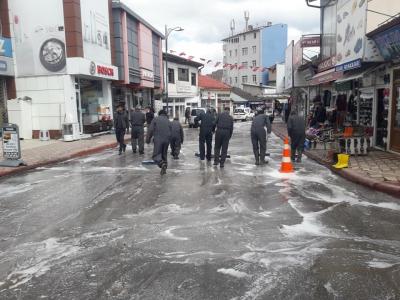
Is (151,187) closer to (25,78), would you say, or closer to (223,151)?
(223,151)

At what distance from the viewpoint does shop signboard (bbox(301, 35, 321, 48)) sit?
2283cm

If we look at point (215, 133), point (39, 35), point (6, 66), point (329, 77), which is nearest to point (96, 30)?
point (39, 35)

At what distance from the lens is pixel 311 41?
2286 centimetres

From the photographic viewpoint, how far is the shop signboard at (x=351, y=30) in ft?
41.3

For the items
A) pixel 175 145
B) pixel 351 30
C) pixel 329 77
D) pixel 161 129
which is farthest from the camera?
pixel 329 77

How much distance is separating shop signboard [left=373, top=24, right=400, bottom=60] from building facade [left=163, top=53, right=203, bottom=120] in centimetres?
2760

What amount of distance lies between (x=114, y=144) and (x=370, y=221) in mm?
13952

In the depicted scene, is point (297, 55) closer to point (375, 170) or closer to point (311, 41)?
point (311, 41)

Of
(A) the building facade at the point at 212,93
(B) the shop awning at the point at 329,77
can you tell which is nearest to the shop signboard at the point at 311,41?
(B) the shop awning at the point at 329,77

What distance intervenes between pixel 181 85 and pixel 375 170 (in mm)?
33490

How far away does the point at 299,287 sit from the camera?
12.6ft

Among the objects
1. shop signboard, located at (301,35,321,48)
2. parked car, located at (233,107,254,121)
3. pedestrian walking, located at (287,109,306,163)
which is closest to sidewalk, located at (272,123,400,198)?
pedestrian walking, located at (287,109,306,163)

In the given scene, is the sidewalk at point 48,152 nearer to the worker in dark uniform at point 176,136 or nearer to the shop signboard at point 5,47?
the worker in dark uniform at point 176,136

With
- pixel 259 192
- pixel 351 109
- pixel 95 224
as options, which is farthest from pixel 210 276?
pixel 351 109
